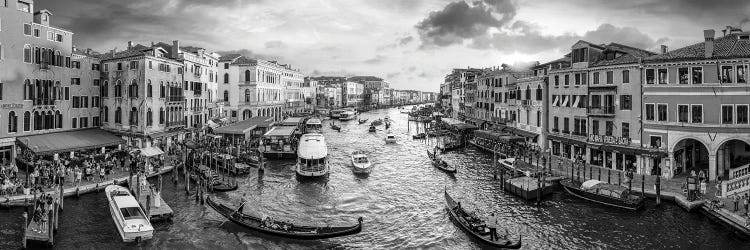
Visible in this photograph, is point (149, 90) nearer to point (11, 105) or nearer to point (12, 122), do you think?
point (11, 105)

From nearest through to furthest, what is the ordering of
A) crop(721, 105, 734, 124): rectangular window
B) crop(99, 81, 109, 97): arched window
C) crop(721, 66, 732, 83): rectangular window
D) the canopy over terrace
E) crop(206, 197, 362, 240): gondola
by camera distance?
1. crop(206, 197, 362, 240): gondola
2. crop(721, 66, 732, 83): rectangular window
3. crop(721, 105, 734, 124): rectangular window
4. crop(99, 81, 109, 97): arched window
5. the canopy over terrace

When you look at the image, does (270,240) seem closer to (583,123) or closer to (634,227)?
(634,227)

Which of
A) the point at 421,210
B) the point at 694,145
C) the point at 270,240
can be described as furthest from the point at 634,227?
the point at 270,240

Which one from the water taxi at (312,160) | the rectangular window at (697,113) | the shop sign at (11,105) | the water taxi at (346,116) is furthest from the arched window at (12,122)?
the water taxi at (346,116)

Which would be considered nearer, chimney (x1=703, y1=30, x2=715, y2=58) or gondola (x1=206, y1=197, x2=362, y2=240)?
gondola (x1=206, y1=197, x2=362, y2=240)

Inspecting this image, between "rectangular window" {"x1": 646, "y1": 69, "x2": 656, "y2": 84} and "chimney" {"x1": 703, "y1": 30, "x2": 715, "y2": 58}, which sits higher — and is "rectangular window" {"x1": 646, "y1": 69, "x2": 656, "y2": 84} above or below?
below

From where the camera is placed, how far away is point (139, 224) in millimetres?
25094

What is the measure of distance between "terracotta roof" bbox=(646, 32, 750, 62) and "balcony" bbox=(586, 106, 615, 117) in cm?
524

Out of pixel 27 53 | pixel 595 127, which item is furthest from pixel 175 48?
pixel 595 127

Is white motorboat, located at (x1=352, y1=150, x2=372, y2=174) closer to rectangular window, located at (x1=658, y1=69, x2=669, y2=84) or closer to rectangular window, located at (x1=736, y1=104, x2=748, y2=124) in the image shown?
rectangular window, located at (x1=658, y1=69, x2=669, y2=84)

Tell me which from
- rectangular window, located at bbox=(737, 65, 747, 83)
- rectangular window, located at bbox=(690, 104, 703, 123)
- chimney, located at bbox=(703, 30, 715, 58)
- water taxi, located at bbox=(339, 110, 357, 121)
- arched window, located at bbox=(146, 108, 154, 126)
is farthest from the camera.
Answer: water taxi, located at bbox=(339, 110, 357, 121)

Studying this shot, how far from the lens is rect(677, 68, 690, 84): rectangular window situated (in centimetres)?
3562

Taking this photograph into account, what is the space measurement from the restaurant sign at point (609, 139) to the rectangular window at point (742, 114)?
780cm

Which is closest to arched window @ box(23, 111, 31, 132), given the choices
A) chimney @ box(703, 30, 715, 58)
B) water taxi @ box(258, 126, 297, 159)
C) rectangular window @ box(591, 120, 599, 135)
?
water taxi @ box(258, 126, 297, 159)
